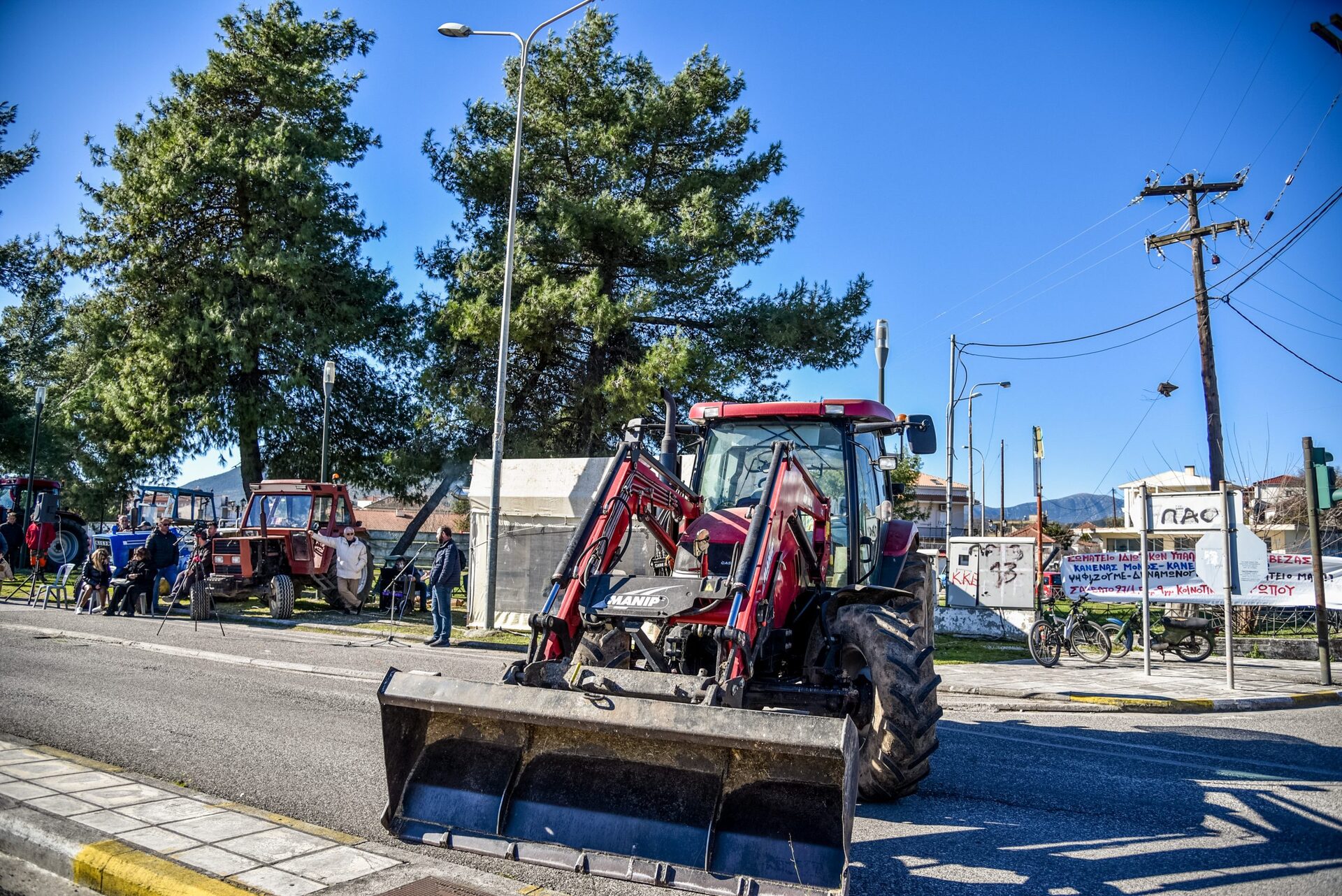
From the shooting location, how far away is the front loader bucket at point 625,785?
12.8 ft

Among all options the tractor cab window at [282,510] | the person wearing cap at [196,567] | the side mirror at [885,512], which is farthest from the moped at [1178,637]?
the person wearing cap at [196,567]

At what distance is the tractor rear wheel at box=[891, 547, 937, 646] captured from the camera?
727cm

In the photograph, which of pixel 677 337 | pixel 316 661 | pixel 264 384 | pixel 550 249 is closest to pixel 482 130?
pixel 550 249

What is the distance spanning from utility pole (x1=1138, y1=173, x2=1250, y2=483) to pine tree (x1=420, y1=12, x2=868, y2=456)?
7.43 m

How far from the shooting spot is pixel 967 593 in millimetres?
19844

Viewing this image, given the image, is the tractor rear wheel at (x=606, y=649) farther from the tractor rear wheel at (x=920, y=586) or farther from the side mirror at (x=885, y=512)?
the side mirror at (x=885, y=512)

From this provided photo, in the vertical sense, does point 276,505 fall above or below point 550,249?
below

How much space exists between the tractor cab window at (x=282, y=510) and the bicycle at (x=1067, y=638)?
1505 centimetres

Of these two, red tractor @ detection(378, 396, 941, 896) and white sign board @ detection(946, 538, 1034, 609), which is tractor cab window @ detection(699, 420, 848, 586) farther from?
white sign board @ detection(946, 538, 1034, 609)

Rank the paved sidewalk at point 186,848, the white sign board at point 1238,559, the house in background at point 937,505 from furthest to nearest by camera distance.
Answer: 1. the house in background at point 937,505
2. the white sign board at point 1238,559
3. the paved sidewalk at point 186,848

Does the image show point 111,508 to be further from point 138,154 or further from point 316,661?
point 316,661

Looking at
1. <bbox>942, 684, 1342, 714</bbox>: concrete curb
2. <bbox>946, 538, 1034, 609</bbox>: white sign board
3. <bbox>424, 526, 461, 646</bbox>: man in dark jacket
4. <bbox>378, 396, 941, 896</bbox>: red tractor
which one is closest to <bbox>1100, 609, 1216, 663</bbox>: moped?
<bbox>946, 538, 1034, 609</bbox>: white sign board

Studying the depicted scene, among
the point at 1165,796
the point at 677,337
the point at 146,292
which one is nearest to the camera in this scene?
the point at 1165,796

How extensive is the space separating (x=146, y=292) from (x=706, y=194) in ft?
53.5
